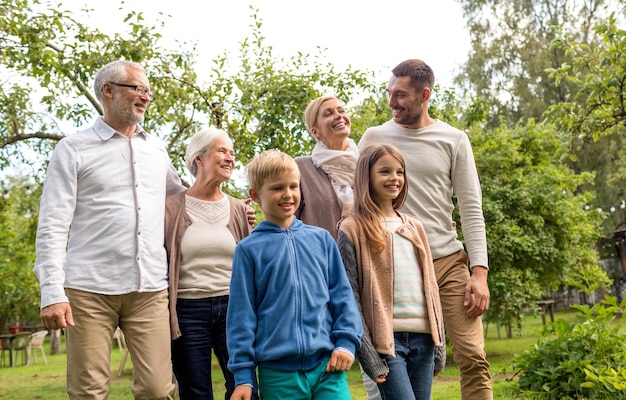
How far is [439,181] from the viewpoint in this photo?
3.95m

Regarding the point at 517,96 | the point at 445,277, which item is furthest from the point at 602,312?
the point at 517,96

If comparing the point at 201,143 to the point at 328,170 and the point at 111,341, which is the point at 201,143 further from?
the point at 111,341

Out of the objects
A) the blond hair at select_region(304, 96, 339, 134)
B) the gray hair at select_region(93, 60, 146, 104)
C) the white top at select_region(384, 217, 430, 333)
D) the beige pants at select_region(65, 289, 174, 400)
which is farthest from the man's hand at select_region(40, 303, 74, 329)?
the blond hair at select_region(304, 96, 339, 134)

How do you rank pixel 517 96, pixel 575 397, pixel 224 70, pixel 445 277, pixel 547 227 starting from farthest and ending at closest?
1. pixel 517 96
2. pixel 547 227
3. pixel 224 70
4. pixel 575 397
5. pixel 445 277

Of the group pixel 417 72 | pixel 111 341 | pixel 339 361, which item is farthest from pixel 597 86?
pixel 111 341

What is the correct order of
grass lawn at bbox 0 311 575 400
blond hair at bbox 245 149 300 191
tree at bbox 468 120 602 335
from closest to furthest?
blond hair at bbox 245 149 300 191, grass lawn at bbox 0 311 575 400, tree at bbox 468 120 602 335

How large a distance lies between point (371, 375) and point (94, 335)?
4.59ft

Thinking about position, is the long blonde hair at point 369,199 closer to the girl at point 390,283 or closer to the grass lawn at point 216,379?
the girl at point 390,283

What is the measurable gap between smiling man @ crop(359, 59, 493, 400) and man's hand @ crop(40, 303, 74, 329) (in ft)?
5.88

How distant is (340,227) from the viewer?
3408 mm

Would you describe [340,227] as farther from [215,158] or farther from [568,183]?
[568,183]

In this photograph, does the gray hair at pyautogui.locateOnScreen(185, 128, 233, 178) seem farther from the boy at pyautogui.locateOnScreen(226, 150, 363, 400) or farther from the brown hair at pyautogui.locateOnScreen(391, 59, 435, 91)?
the brown hair at pyautogui.locateOnScreen(391, 59, 435, 91)

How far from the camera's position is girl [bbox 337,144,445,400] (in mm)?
3184

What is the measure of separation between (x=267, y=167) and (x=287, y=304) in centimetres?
60
